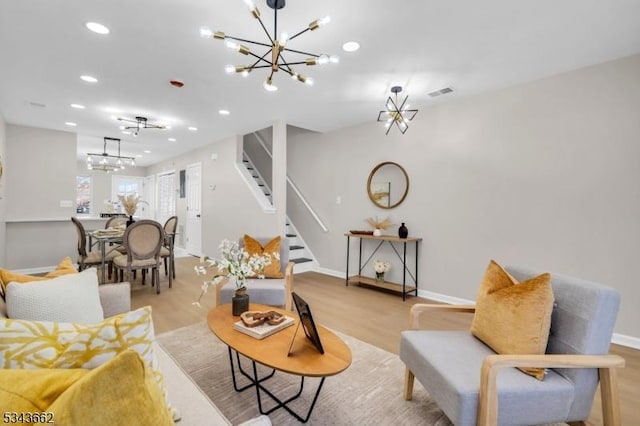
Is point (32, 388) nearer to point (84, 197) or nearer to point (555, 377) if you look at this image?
point (555, 377)

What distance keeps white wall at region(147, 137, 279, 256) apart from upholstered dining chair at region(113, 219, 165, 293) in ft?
5.15

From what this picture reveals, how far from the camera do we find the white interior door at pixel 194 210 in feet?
23.2

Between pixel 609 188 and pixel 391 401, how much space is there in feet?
9.55

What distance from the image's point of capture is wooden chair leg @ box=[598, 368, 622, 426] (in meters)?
1.34

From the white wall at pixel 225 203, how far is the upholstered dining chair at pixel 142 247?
1.57 metres

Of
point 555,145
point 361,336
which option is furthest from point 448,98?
point 361,336

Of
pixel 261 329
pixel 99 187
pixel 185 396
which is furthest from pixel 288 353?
pixel 99 187

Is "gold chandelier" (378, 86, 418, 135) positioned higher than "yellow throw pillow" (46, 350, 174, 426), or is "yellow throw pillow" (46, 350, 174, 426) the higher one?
"gold chandelier" (378, 86, 418, 135)

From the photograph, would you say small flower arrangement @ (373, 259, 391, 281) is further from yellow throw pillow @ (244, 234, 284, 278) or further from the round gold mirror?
yellow throw pillow @ (244, 234, 284, 278)

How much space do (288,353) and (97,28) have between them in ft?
9.50

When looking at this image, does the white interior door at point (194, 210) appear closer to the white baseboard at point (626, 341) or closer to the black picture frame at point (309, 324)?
the black picture frame at point (309, 324)

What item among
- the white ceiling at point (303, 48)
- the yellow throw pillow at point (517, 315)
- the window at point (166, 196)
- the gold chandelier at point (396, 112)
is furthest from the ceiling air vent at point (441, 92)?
the window at point (166, 196)

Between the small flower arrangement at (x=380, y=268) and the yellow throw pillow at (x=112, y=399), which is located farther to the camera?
the small flower arrangement at (x=380, y=268)

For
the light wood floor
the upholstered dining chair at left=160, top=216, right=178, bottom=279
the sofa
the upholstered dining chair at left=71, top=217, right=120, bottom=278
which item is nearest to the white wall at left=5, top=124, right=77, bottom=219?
the upholstered dining chair at left=71, top=217, right=120, bottom=278
